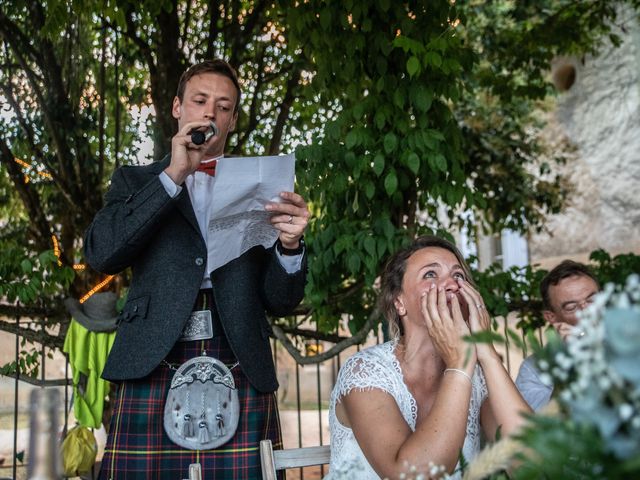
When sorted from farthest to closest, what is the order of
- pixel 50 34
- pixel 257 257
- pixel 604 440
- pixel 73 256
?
pixel 73 256 < pixel 50 34 < pixel 257 257 < pixel 604 440

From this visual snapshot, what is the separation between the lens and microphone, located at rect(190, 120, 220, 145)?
68.3 inches

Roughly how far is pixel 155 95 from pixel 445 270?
287cm

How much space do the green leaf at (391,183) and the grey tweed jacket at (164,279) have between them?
127 cm

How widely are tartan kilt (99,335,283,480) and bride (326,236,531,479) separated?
231mm

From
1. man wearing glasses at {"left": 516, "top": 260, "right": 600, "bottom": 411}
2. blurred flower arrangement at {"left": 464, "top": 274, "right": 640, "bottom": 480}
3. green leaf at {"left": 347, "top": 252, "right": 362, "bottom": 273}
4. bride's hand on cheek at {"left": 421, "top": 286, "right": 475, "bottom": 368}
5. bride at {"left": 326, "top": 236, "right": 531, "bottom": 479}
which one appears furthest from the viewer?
green leaf at {"left": 347, "top": 252, "right": 362, "bottom": 273}

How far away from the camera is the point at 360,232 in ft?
11.0

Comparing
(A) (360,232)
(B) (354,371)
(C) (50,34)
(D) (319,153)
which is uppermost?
(C) (50,34)

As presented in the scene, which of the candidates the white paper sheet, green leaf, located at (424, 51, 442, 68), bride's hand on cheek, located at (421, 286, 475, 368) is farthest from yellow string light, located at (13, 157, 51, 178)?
bride's hand on cheek, located at (421, 286, 475, 368)

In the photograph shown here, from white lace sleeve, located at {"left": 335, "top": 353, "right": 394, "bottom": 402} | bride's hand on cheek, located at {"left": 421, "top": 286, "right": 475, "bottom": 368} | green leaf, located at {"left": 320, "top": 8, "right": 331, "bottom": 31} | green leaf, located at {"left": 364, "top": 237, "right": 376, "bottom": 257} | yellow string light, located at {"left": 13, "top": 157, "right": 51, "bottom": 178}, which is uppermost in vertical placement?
green leaf, located at {"left": 320, "top": 8, "right": 331, "bottom": 31}

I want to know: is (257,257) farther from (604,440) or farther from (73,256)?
(73,256)

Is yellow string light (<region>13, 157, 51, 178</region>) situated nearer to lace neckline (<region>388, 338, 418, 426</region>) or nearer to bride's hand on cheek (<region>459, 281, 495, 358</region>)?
lace neckline (<region>388, 338, 418, 426</region>)

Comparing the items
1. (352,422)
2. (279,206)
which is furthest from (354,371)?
(279,206)

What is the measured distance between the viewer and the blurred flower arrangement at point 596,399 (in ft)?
1.65

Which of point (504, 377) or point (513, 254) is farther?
point (513, 254)
